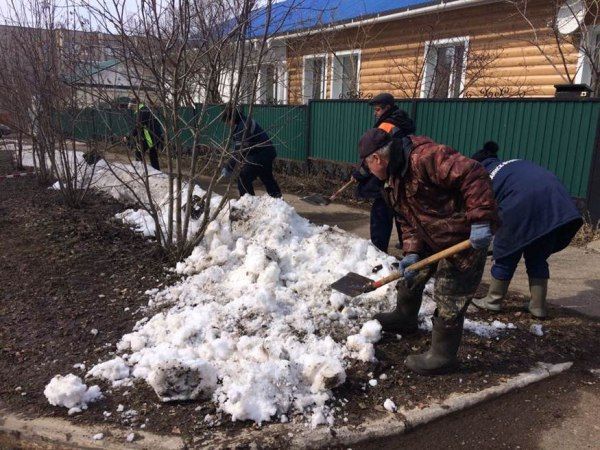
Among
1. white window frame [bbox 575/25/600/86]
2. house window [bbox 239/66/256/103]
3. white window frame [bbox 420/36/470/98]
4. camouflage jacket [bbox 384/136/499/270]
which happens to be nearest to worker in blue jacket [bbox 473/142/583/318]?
camouflage jacket [bbox 384/136/499/270]

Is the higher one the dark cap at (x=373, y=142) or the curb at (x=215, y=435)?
the dark cap at (x=373, y=142)

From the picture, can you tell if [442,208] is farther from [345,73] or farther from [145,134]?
[345,73]

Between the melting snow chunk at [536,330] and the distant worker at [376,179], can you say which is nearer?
the melting snow chunk at [536,330]

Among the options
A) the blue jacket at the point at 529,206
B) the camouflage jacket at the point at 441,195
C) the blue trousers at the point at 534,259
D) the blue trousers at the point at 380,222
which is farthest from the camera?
the blue trousers at the point at 380,222

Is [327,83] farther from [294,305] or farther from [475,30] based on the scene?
[294,305]

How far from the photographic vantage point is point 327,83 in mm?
13805

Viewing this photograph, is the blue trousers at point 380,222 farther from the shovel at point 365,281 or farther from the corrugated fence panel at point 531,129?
the corrugated fence panel at point 531,129

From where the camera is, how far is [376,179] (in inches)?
179

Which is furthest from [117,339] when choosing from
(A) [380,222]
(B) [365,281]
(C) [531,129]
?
(C) [531,129]

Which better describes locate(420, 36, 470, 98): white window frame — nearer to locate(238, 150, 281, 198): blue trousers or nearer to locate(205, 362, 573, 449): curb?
locate(238, 150, 281, 198): blue trousers

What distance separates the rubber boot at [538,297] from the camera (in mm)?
3996

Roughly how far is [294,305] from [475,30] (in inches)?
329

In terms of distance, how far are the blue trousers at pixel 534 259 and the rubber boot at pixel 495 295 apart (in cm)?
4

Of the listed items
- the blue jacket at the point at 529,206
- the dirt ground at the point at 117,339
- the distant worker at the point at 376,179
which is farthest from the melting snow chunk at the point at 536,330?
the distant worker at the point at 376,179
